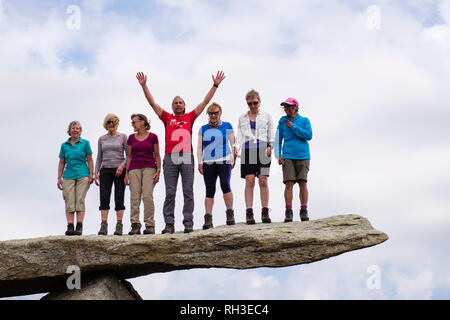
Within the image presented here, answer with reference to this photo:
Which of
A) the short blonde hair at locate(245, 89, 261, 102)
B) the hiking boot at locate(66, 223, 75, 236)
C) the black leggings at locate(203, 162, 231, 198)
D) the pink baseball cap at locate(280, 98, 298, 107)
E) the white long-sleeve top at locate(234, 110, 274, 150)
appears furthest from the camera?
the hiking boot at locate(66, 223, 75, 236)

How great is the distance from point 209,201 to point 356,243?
A: 3200 millimetres

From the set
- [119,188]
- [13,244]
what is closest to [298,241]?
[119,188]

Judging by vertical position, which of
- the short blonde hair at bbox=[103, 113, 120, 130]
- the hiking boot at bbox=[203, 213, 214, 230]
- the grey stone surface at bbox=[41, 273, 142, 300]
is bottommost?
the grey stone surface at bbox=[41, 273, 142, 300]

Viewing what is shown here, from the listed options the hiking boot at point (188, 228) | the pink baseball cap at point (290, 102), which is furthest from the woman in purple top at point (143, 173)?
the pink baseball cap at point (290, 102)

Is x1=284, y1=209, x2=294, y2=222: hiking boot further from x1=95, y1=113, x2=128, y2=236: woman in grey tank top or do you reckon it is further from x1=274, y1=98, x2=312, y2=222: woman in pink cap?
x1=95, y1=113, x2=128, y2=236: woman in grey tank top

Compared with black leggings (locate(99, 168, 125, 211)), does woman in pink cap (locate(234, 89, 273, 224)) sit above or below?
above

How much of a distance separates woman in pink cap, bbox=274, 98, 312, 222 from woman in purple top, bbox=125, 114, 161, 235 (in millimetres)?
2672

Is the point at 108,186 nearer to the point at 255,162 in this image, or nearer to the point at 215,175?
the point at 215,175

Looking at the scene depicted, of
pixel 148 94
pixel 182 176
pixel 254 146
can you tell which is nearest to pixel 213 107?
pixel 254 146

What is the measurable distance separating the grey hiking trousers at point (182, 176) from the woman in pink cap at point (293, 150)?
193 cm

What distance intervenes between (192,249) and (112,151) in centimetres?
287

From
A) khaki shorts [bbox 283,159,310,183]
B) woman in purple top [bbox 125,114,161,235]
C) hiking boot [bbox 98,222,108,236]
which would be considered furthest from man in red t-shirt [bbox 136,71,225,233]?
khaki shorts [bbox 283,159,310,183]

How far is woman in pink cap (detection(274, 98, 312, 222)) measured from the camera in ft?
38.3
